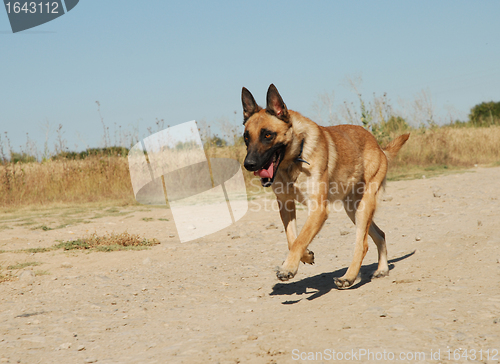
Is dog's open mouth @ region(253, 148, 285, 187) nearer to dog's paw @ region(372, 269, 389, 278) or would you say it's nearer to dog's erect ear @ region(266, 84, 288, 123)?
dog's erect ear @ region(266, 84, 288, 123)

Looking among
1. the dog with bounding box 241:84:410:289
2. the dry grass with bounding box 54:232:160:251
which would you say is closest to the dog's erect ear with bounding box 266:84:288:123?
the dog with bounding box 241:84:410:289

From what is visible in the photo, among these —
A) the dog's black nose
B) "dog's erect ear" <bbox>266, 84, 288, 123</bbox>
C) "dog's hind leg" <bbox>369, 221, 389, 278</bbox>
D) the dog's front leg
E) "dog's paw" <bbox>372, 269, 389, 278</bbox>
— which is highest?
"dog's erect ear" <bbox>266, 84, 288, 123</bbox>

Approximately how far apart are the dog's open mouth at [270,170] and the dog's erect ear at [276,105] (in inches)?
13.7

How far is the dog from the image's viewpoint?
4.03 metres

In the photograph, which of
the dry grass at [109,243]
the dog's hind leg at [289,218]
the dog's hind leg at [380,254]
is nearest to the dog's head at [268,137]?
the dog's hind leg at [289,218]

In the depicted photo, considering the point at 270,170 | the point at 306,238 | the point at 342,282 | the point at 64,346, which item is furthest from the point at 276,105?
the point at 64,346

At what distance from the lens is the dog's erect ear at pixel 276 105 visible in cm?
418

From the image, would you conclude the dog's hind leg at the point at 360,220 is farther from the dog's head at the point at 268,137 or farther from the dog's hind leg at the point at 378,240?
the dog's head at the point at 268,137

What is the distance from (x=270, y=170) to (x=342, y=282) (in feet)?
4.13

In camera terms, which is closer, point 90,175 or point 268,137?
point 268,137

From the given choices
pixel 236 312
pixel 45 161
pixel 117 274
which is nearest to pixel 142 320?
pixel 236 312

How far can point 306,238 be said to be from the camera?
400 cm

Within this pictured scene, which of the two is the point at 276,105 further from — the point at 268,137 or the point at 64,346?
the point at 64,346

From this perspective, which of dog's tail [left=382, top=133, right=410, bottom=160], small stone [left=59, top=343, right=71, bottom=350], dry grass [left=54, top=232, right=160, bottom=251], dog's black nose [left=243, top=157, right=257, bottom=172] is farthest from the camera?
dry grass [left=54, top=232, right=160, bottom=251]
